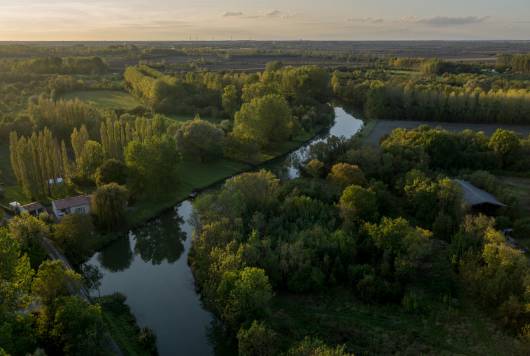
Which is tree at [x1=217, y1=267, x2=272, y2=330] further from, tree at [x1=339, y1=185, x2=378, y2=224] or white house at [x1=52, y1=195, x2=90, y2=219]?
white house at [x1=52, y1=195, x2=90, y2=219]

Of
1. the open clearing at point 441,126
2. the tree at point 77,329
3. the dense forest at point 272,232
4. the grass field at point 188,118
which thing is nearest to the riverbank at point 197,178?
the dense forest at point 272,232

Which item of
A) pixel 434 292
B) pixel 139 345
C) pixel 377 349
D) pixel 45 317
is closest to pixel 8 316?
pixel 45 317

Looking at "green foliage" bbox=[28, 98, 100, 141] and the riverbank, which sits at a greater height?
"green foliage" bbox=[28, 98, 100, 141]

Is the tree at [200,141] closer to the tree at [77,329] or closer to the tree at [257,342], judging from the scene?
the tree at [77,329]

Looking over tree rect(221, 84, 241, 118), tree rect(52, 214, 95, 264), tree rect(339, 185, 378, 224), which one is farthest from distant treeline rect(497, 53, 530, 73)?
tree rect(52, 214, 95, 264)

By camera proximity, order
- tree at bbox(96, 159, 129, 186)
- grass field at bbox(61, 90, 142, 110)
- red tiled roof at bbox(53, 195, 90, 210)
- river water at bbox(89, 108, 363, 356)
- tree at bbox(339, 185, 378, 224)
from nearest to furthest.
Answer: river water at bbox(89, 108, 363, 356)
tree at bbox(339, 185, 378, 224)
red tiled roof at bbox(53, 195, 90, 210)
tree at bbox(96, 159, 129, 186)
grass field at bbox(61, 90, 142, 110)

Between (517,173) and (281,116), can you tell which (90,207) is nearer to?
(281,116)
